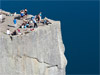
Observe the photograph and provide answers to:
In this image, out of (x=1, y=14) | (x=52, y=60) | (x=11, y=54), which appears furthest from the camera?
(x=1, y=14)

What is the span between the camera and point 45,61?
20.8m

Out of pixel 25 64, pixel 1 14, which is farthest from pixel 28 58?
pixel 1 14

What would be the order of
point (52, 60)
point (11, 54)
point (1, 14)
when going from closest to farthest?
point (11, 54)
point (52, 60)
point (1, 14)

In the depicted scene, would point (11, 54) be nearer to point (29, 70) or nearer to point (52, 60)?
point (29, 70)

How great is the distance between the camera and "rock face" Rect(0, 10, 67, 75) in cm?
1959

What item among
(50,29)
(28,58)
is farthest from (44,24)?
(28,58)

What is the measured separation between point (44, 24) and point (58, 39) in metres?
1.24

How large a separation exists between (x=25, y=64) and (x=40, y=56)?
100cm

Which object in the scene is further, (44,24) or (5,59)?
(44,24)

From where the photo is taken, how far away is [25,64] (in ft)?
65.7

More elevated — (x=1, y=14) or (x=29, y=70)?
(x=1, y=14)

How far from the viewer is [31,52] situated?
65.5 feet

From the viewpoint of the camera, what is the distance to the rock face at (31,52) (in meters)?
19.6

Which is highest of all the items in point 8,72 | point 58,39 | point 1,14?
point 1,14
